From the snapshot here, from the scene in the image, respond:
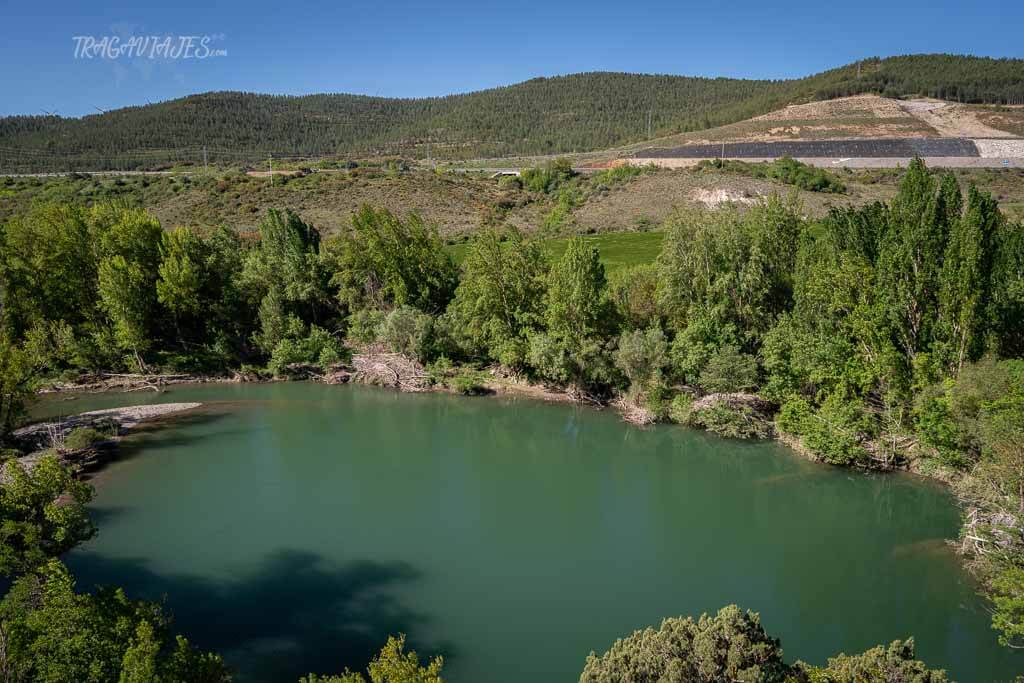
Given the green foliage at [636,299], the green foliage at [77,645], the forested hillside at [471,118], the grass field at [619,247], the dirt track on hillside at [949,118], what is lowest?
the green foliage at [77,645]

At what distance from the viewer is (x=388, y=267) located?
3944cm

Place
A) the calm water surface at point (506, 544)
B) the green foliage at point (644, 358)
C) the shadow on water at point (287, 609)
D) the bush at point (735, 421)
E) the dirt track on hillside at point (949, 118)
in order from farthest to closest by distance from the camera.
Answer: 1. the dirt track on hillside at point (949, 118)
2. the green foliage at point (644, 358)
3. the bush at point (735, 421)
4. the calm water surface at point (506, 544)
5. the shadow on water at point (287, 609)

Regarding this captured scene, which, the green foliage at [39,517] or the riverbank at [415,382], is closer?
the green foliage at [39,517]

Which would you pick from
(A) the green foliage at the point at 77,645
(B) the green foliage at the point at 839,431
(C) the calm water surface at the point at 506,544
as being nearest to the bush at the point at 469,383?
(C) the calm water surface at the point at 506,544

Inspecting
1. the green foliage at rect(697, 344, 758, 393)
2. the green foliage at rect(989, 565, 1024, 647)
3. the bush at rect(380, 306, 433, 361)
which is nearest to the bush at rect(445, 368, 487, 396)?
the bush at rect(380, 306, 433, 361)

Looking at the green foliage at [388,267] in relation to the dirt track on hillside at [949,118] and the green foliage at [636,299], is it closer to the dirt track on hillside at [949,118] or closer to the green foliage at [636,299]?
the green foliage at [636,299]

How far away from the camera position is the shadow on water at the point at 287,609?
15.4 m

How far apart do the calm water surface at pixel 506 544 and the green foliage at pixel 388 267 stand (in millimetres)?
10428

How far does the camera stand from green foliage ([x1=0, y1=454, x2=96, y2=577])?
1273 cm

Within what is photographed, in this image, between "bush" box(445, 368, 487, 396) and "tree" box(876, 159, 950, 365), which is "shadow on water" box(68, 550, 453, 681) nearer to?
"bush" box(445, 368, 487, 396)

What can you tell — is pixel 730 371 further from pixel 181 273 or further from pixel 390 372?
pixel 181 273

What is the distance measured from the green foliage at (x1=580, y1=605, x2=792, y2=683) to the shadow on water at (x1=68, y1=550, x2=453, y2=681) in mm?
5531

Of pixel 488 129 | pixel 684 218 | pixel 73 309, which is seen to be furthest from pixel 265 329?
pixel 488 129

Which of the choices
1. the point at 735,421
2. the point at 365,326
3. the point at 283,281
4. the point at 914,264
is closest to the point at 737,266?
the point at 735,421
